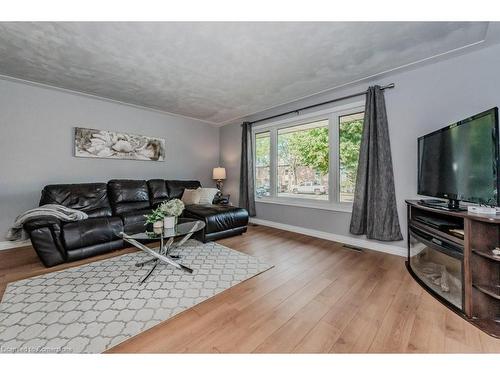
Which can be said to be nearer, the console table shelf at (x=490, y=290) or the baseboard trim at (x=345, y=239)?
the console table shelf at (x=490, y=290)

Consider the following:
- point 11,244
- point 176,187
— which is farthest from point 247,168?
point 11,244

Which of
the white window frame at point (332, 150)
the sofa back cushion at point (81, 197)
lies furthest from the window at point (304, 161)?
the sofa back cushion at point (81, 197)

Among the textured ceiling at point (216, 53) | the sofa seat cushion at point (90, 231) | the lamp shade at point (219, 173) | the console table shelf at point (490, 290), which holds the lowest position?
the console table shelf at point (490, 290)

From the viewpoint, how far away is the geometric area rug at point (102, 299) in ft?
4.22

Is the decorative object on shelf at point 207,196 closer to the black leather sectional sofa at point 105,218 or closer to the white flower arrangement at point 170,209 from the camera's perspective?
the black leather sectional sofa at point 105,218

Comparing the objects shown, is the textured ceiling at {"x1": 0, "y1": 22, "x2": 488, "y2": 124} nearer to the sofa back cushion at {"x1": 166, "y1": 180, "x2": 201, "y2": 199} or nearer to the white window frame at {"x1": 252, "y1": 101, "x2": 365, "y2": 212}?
the white window frame at {"x1": 252, "y1": 101, "x2": 365, "y2": 212}

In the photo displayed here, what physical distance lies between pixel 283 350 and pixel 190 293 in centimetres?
93

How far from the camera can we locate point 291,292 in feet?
6.02

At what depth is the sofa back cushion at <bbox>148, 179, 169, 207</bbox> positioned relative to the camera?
3.81 metres

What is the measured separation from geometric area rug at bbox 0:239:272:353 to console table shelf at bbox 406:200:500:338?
1575 millimetres

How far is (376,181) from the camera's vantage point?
Result: 8.95 ft

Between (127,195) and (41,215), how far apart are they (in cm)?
117

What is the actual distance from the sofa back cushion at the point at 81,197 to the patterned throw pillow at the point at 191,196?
121 centimetres
